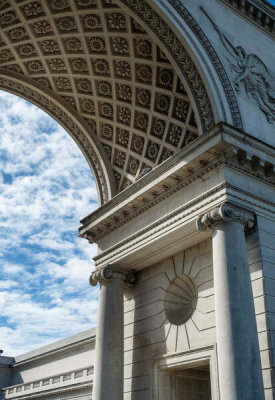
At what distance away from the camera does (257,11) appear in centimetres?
1711

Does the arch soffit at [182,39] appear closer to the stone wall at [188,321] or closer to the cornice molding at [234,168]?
the cornice molding at [234,168]

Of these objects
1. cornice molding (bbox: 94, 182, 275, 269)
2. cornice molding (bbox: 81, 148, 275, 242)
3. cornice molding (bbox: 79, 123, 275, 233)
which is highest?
cornice molding (bbox: 79, 123, 275, 233)

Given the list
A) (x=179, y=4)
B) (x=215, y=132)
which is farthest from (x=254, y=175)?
(x=179, y=4)

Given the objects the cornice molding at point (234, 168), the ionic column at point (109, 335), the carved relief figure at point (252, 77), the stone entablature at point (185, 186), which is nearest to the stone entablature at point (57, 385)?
the ionic column at point (109, 335)

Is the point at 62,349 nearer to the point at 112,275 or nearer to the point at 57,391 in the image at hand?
the point at 57,391

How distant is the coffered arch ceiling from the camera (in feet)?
50.8

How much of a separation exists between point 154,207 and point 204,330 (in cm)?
423

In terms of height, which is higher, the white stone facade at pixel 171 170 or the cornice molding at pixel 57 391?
the white stone facade at pixel 171 170

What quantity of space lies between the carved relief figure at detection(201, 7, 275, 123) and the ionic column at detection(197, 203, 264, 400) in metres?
4.46

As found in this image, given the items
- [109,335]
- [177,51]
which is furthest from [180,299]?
[177,51]

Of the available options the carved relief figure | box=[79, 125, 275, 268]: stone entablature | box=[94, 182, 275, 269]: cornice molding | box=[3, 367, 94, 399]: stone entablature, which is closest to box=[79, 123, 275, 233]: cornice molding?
box=[79, 125, 275, 268]: stone entablature

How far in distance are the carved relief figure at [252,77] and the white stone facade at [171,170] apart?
5 centimetres

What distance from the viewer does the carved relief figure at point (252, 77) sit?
595 inches

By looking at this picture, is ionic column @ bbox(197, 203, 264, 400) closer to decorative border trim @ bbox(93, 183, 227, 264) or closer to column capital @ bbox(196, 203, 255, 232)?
column capital @ bbox(196, 203, 255, 232)
